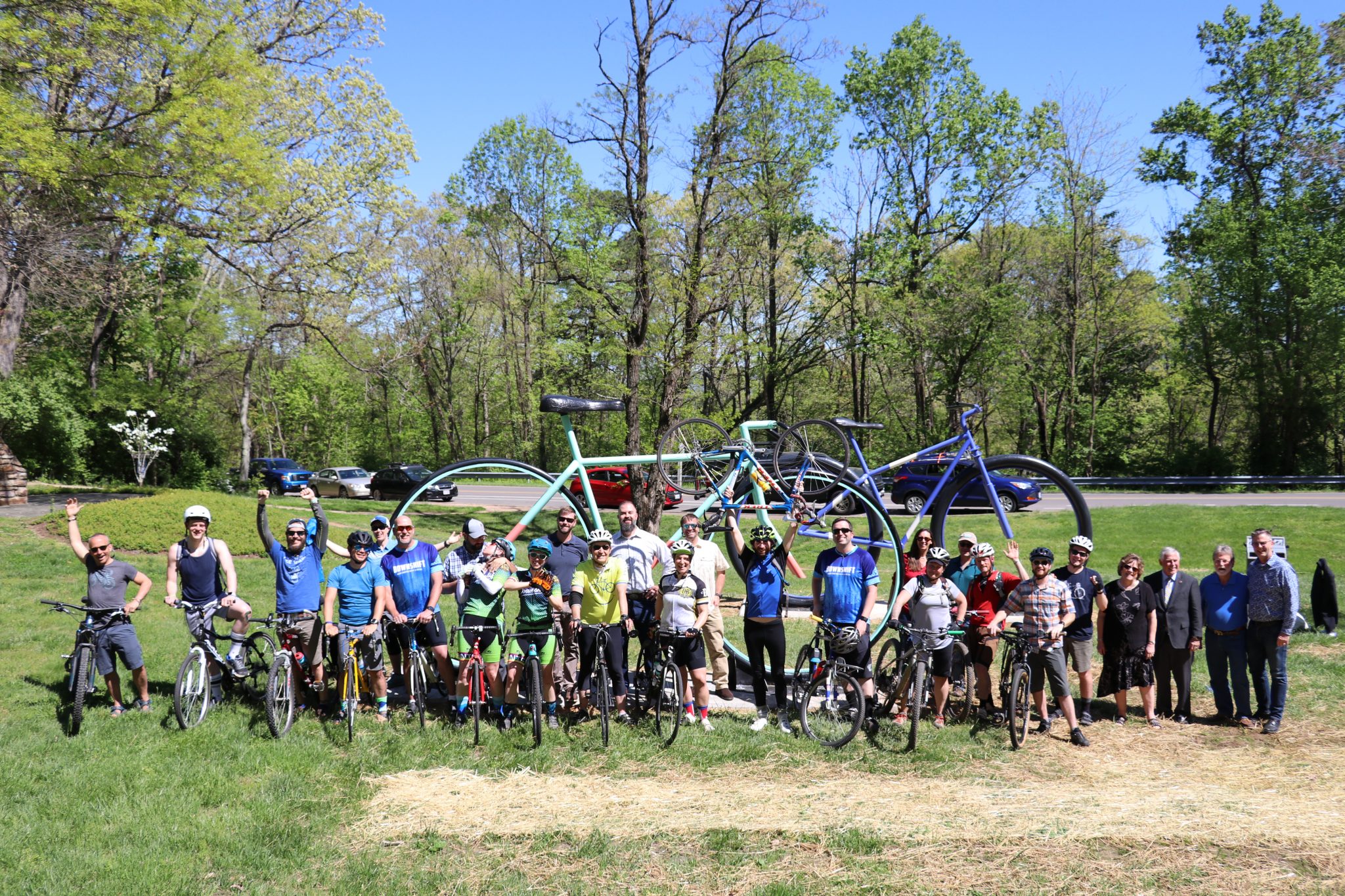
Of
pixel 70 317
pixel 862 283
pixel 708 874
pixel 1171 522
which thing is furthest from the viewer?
pixel 862 283

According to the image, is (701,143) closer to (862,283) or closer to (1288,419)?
(862,283)

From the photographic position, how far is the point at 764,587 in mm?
7609

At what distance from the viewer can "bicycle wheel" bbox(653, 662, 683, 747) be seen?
718 cm

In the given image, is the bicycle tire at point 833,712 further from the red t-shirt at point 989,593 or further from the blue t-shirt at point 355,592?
the blue t-shirt at point 355,592

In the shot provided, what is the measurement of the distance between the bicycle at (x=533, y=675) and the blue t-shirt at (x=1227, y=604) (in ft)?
20.1

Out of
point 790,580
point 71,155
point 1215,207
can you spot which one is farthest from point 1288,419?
point 71,155

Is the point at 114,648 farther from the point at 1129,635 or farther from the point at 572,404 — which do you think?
the point at 1129,635

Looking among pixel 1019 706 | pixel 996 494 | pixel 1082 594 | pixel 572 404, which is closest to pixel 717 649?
pixel 1019 706

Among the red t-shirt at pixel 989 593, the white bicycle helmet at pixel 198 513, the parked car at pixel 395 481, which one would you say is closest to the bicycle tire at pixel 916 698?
the red t-shirt at pixel 989 593

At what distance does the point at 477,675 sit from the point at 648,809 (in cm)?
213

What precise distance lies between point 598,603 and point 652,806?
1.97 metres

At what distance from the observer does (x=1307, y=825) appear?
5.68m

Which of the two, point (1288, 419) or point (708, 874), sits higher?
point (1288, 419)

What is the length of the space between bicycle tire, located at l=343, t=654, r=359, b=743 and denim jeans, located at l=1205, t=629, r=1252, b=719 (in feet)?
25.2
